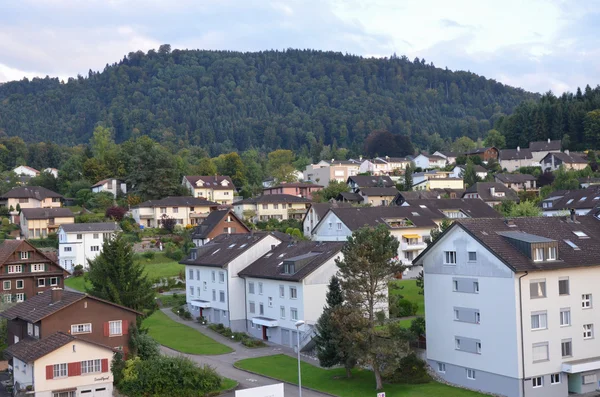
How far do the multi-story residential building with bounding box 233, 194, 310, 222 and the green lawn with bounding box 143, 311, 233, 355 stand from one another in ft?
144

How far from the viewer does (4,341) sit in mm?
45312

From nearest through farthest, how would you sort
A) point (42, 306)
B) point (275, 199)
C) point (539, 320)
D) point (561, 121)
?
point (539, 320) → point (42, 306) → point (275, 199) → point (561, 121)

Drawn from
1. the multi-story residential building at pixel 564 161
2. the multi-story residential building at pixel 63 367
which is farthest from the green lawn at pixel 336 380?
the multi-story residential building at pixel 564 161

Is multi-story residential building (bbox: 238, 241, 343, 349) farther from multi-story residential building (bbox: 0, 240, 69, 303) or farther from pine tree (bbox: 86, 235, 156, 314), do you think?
multi-story residential building (bbox: 0, 240, 69, 303)

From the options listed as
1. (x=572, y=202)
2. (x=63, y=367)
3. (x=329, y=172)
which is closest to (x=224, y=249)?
(x=63, y=367)

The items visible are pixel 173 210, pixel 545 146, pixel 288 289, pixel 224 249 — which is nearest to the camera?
pixel 288 289

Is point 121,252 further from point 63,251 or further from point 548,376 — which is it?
point 63,251

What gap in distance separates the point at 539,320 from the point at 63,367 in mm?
23525

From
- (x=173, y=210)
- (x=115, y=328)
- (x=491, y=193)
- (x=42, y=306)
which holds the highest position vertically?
(x=491, y=193)

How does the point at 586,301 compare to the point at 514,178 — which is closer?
the point at 586,301

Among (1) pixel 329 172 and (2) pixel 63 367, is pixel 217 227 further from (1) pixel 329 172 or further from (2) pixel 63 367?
(1) pixel 329 172

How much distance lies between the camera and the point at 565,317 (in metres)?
35.7

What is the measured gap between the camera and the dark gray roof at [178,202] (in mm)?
96062

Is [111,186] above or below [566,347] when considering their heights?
above
